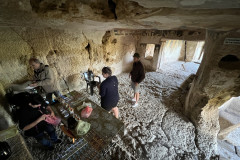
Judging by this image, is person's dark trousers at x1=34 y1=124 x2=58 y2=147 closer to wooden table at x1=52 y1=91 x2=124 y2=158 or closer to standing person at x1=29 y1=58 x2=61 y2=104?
wooden table at x1=52 y1=91 x2=124 y2=158

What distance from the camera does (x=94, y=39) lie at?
4215 mm

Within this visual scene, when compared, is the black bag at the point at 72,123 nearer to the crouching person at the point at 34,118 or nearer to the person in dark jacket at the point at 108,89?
the crouching person at the point at 34,118

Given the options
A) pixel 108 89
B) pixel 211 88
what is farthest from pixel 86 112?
pixel 211 88

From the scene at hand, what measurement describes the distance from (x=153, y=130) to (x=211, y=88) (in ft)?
6.00

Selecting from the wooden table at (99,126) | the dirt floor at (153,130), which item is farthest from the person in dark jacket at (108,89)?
the dirt floor at (153,130)

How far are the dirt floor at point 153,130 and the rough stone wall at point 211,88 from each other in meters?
0.26

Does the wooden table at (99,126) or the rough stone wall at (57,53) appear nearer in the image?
the wooden table at (99,126)

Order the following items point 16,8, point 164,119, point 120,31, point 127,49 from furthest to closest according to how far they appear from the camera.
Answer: point 127,49, point 120,31, point 164,119, point 16,8

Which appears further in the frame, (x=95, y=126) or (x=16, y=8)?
(x=95, y=126)

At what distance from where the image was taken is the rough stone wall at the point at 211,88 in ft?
6.90

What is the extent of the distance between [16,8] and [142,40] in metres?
5.92

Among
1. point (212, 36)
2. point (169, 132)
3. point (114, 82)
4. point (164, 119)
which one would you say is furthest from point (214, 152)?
point (114, 82)

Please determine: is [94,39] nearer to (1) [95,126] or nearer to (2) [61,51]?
(2) [61,51]

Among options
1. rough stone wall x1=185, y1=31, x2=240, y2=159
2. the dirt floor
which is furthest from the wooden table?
rough stone wall x1=185, y1=31, x2=240, y2=159
